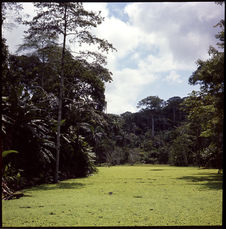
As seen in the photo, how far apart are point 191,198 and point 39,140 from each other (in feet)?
11.7

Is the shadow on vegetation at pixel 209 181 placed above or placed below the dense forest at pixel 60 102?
below

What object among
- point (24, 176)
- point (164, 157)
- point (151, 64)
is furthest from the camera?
point (164, 157)

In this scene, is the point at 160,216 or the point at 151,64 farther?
the point at 151,64

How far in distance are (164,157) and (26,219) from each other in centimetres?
1844

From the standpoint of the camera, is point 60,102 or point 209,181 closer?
point 209,181

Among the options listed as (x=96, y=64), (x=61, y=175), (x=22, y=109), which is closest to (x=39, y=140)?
(x=22, y=109)

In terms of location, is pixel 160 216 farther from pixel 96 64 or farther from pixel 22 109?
pixel 96 64

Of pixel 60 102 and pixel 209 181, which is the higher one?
pixel 60 102

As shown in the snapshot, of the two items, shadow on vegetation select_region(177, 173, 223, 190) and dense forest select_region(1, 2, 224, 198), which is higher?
dense forest select_region(1, 2, 224, 198)

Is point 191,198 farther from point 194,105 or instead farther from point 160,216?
point 194,105

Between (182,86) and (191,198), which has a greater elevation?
(182,86)

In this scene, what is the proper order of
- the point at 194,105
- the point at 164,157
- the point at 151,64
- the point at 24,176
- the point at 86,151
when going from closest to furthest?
the point at 151,64, the point at 24,176, the point at 194,105, the point at 86,151, the point at 164,157

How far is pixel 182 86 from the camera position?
411 cm

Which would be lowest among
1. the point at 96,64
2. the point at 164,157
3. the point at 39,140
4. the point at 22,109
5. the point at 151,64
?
the point at 164,157
